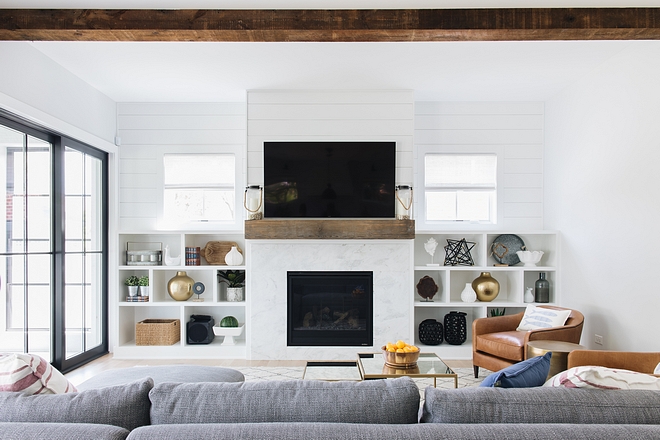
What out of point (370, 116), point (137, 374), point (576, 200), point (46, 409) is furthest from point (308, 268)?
point (46, 409)

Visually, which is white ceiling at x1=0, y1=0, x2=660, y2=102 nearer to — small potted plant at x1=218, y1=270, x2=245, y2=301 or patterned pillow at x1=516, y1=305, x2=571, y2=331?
small potted plant at x1=218, y1=270, x2=245, y2=301

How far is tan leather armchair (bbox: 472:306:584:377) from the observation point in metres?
3.92

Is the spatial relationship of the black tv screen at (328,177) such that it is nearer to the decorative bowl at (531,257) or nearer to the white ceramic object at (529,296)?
the decorative bowl at (531,257)

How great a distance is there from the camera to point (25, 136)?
393 cm

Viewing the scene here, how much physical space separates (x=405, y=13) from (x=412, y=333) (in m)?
3.11

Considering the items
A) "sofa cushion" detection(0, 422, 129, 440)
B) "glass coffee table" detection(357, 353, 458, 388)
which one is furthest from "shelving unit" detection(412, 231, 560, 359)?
"sofa cushion" detection(0, 422, 129, 440)

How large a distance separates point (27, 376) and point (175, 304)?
11.7 feet

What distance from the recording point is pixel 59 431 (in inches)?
55.7

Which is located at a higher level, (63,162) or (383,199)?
(63,162)

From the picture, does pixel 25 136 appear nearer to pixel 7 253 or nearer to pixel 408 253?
pixel 7 253

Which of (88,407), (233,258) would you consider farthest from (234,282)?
(88,407)

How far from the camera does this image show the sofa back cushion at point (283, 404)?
1.55 meters

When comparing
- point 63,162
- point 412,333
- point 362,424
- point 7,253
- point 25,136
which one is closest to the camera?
point 362,424

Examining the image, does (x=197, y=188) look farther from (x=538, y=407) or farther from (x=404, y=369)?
(x=538, y=407)
